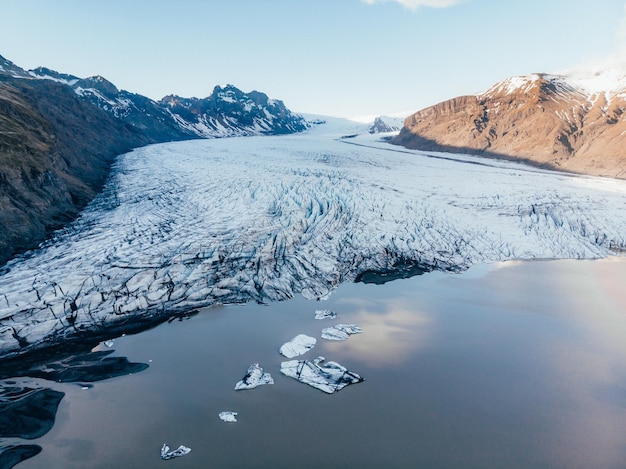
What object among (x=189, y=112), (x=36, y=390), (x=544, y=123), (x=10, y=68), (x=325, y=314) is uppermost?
(x=189, y=112)

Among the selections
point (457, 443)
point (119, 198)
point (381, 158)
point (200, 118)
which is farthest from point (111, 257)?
point (200, 118)

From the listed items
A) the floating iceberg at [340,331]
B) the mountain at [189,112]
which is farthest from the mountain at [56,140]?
the floating iceberg at [340,331]

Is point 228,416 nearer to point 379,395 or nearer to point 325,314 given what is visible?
point 379,395

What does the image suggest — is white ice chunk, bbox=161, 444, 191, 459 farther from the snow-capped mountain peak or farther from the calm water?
the snow-capped mountain peak

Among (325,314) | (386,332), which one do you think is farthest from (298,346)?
(386,332)

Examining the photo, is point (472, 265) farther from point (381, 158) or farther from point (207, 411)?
point (381, 158)

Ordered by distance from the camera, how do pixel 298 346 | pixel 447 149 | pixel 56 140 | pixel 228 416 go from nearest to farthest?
pixel 228 416, pixel 298 346, pixel 56 140, pixel 447 149

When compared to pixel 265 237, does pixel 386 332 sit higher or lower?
lower
